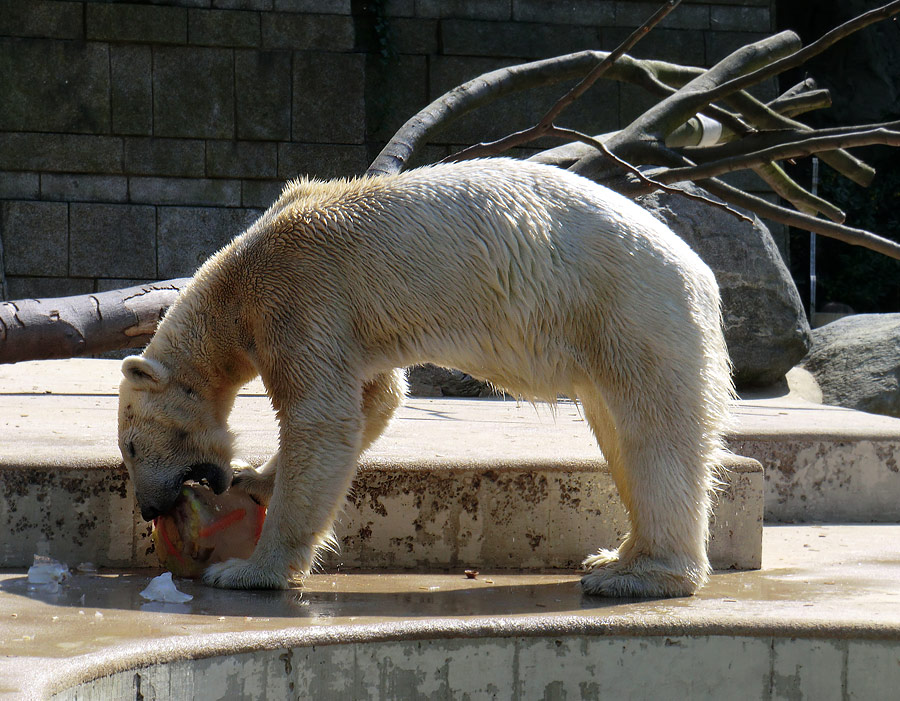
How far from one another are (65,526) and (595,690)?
6.13 ft

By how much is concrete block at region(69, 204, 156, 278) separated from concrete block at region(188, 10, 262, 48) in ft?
5.27

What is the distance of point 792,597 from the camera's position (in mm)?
3617

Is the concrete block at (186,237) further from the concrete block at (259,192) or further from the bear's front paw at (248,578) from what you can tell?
the bear's front paw at (248,578)

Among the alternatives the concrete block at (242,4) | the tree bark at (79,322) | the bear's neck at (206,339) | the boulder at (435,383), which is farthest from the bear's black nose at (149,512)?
the concrete block at (242,4)

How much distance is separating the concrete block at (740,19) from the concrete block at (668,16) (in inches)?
3.7

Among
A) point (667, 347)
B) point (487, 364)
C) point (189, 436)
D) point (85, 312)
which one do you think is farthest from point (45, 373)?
point (667, 347)

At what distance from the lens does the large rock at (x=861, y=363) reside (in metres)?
9.05

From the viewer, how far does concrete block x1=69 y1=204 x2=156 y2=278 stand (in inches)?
396

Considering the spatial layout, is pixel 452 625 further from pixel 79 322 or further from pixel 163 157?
pixel 163 157

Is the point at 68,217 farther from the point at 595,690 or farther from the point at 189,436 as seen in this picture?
the point at 595,690

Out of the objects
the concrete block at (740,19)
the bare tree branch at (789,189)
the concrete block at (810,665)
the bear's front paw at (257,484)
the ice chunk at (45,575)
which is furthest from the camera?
the concrete block at (740,19)

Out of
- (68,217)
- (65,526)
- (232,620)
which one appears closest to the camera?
(232,620)

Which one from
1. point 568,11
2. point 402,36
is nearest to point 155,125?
point 402,36

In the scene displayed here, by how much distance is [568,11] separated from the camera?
11234 millimetres
